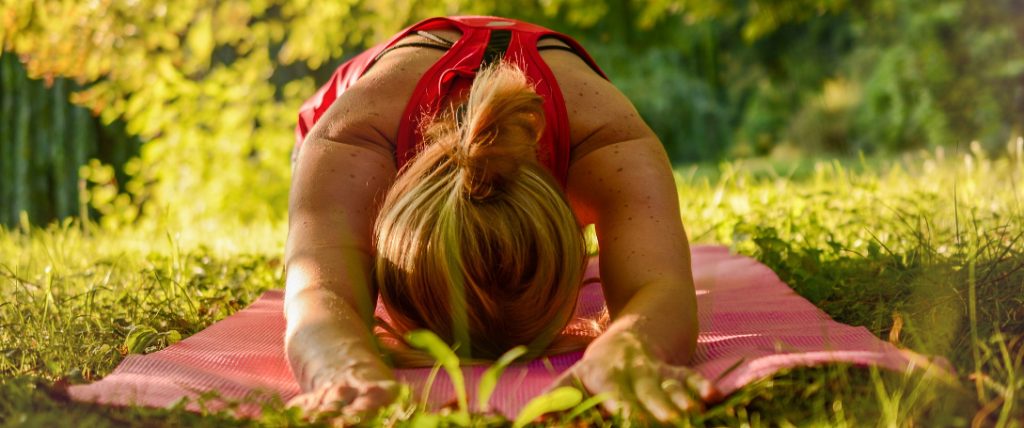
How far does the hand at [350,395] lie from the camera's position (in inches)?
65.5

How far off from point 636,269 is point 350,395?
2.52 feet

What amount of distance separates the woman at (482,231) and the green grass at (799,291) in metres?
0.15

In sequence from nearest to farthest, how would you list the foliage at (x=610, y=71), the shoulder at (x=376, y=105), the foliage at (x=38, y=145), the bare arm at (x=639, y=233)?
the bare arm at (x=639, y=233), the shoulder at (x=376, y=105), the foliage at (x=610, y=71), the foliage at (x=38, y=145)

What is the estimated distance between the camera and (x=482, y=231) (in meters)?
2.04

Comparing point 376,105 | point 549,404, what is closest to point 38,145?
point 376,105

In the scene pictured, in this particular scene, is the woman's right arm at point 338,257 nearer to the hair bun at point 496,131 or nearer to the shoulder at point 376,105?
the shoulder at point 376,105

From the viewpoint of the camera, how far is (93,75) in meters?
6.19

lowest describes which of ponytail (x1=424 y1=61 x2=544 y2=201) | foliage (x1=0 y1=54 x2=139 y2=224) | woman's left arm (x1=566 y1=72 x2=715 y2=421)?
foliage (x1=0 y1=54 x2=139 y2=224)

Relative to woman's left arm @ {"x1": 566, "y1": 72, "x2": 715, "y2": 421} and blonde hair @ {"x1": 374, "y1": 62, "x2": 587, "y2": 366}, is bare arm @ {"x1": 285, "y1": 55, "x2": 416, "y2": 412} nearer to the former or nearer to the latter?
blonde hair @ {"x1": 374, "y1": 62, "x2": 587, "y2": 366}

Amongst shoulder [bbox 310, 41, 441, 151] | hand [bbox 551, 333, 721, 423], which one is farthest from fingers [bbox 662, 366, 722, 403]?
shoulder [bbox 310, 41, 441, 151]

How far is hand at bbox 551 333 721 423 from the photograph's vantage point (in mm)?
1655

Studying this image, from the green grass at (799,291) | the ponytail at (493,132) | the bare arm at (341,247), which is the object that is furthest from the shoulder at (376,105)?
the green grass at (799,291)

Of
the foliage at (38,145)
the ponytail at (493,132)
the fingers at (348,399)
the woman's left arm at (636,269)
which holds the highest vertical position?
the ponytail at (493,132)

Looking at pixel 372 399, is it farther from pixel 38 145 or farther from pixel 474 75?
pixel 38 145
